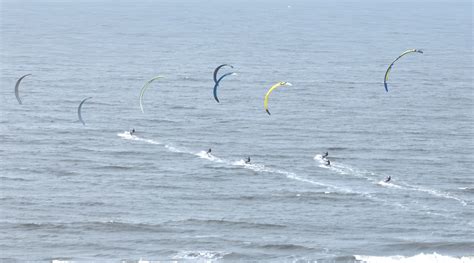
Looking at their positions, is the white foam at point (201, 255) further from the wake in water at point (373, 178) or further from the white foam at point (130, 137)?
the white foam at point (130, 137)

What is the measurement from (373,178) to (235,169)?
13.1 meters

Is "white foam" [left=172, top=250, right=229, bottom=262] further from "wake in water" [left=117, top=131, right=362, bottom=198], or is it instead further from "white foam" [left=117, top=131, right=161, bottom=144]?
"white foam" [left=117, top=131, right=161, bottom=144]

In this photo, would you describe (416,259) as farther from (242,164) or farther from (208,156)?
(208,156)

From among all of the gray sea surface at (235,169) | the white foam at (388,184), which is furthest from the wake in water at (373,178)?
the gray sea surface at (235,169)

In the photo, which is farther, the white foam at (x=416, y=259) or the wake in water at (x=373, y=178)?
the wake in water at (x=373, y=178)

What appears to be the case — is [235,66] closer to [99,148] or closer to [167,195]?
[99,148]

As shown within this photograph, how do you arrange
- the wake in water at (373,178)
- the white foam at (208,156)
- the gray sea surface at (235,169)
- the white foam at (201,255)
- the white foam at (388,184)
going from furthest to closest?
the white foam at (208,156) → the white foam at (388,184) → the wake in water at (373,178) → the gray sea surface at (235,169) → the white foam at (201,255)

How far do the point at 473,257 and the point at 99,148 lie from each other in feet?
150

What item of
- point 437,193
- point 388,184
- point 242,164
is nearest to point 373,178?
point 388,184

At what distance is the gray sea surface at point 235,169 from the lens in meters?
78.7

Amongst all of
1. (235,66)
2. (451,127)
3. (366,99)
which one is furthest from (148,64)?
(451,127)

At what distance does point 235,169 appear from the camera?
9975 centimetres

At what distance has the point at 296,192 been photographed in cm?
9194

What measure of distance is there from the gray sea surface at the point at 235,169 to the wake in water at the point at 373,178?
182 mm
